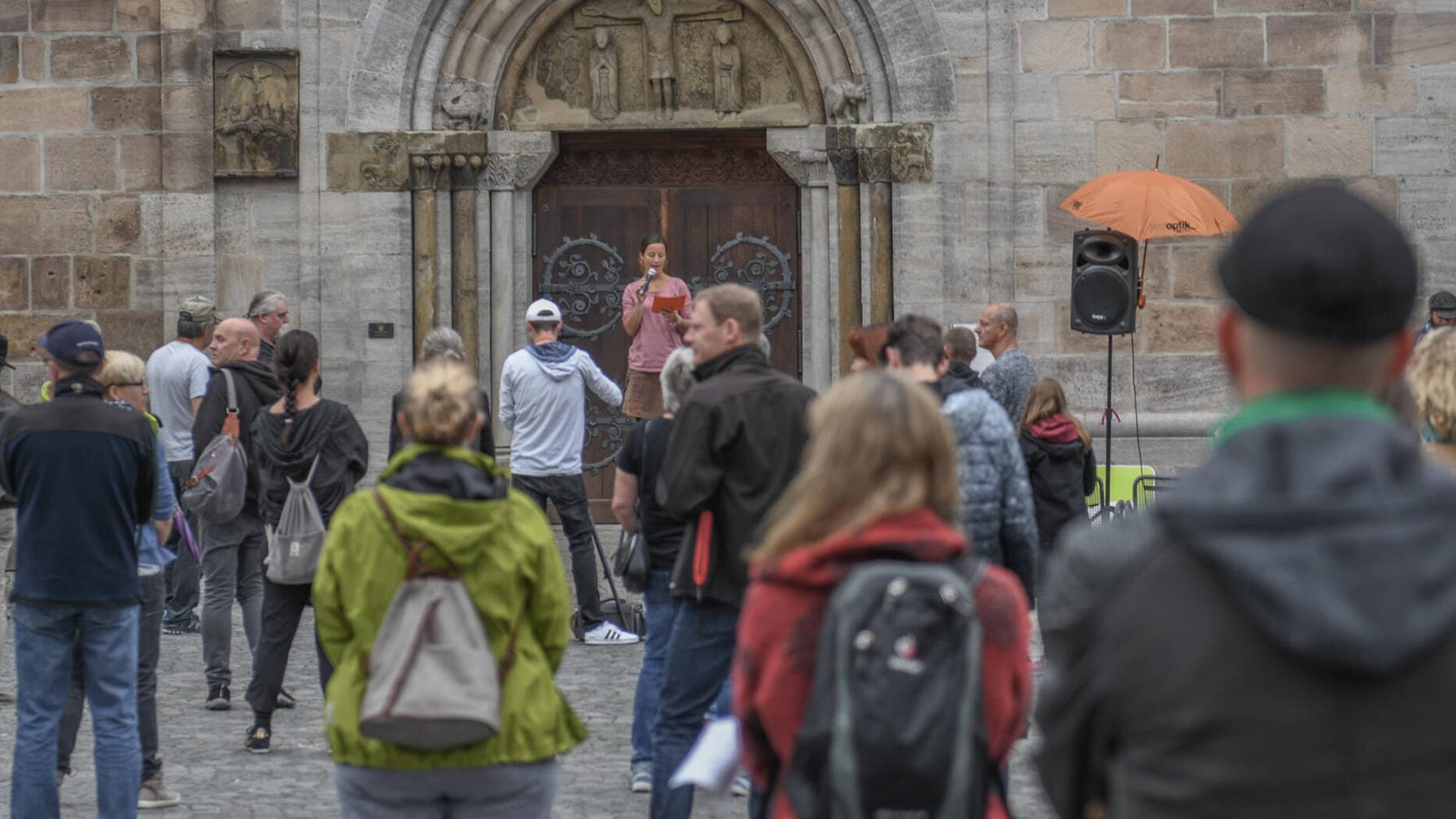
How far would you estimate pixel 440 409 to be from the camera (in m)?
3.99

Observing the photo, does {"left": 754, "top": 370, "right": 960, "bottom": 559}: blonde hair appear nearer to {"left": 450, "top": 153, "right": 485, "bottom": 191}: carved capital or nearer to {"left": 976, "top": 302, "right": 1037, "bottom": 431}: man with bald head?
{"left": 976, "top": 302, "right": 1037, "bottom": 431}: man with bald head

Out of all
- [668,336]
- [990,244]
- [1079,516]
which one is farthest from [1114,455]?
[1079,516]

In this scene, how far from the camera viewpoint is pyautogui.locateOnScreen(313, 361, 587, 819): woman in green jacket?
3.88m

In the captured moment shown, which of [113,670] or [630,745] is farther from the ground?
[113,670]

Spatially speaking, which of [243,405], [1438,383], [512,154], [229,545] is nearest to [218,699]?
[229,545]

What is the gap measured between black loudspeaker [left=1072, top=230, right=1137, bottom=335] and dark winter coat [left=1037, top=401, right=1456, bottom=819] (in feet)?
29.4

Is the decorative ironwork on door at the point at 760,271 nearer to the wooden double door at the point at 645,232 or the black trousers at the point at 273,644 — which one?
the wooden double door at the point at 645,232

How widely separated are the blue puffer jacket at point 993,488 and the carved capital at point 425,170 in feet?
25.4

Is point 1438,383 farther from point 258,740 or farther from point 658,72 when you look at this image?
point 658,72

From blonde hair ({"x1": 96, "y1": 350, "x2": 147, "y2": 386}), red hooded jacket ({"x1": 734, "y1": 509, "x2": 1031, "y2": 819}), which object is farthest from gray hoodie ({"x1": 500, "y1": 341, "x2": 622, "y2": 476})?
red hooded jacket ({"x1": 734, "y1": 509, "x2": 1031, "y2": 819})

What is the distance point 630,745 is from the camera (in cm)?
729

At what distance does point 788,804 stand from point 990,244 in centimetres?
982

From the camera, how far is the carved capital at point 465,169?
42.0 feet

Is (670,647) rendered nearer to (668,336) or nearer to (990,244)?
(668,336)
